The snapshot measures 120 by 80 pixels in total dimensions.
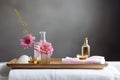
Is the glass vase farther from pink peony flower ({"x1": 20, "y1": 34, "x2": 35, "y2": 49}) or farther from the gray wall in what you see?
the gray wall

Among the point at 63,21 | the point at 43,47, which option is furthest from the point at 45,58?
the point at 63,21

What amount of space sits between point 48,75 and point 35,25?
2451mm

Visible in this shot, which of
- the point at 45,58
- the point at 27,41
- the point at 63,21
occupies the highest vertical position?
the point at 63,21

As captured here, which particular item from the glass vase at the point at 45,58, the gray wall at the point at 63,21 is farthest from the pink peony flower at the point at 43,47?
the gray wall at the point at 63,21

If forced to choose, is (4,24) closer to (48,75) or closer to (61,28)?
(61,28)

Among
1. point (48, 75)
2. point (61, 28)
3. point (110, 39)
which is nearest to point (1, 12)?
point (61, 28)

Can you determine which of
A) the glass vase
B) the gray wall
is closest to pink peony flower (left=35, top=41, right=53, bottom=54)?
the glass vase

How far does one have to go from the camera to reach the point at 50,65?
152 centimetres

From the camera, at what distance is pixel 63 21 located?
12.4ft

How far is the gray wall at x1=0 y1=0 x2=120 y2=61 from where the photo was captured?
377cm

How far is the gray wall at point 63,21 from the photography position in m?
3.77

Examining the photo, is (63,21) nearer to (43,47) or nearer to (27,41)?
(27,41)

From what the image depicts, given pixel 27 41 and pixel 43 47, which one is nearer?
pixel 43 47

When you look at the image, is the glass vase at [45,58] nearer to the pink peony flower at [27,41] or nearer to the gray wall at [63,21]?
the pink peony flower at [27,41]
